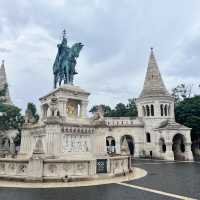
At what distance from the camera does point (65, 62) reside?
872 inches

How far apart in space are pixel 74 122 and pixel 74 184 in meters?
7.09

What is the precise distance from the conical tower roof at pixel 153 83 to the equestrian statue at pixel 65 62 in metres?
28.0

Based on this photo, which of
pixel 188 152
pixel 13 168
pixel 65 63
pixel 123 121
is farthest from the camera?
pixel 123 121

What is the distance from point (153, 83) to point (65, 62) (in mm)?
30763

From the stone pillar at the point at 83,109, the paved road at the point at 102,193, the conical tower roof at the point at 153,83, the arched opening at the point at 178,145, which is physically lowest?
the paved road at the point at 102,193

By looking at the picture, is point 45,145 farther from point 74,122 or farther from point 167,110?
point 167,110

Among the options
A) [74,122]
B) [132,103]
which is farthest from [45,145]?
[132,103]

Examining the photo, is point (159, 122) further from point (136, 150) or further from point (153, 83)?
point (153, 83)

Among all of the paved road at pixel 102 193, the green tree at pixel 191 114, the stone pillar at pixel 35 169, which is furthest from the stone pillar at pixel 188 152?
the stone pillar at pixel 35 169

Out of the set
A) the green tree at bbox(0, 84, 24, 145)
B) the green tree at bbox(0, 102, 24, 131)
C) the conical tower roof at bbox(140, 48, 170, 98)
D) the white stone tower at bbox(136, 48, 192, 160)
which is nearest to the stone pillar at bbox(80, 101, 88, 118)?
the green tree at bbox(0, 84, 24, 145)

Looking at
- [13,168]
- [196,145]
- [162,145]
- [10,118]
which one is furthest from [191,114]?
[13,168]

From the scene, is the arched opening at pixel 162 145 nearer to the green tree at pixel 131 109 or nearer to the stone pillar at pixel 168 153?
the stone pillar at pixel 168 153

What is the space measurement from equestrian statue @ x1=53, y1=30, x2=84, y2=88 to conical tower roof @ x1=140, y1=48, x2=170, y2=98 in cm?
2799

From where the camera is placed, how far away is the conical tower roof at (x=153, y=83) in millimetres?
48281
